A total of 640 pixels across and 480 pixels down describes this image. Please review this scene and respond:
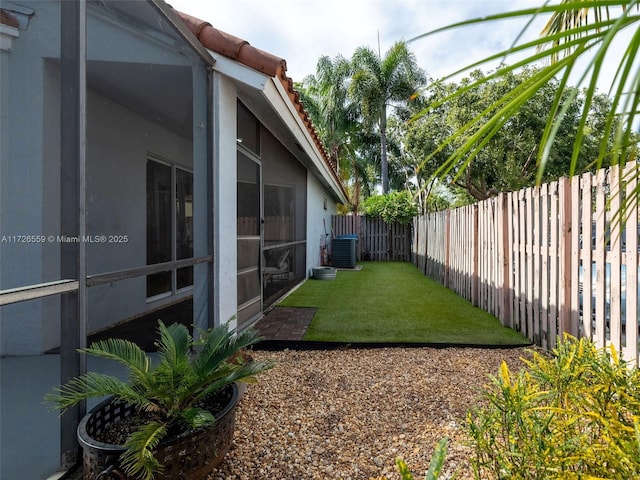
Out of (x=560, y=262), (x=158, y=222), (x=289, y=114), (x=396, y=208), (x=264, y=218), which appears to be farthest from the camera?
(x=396, y=208)

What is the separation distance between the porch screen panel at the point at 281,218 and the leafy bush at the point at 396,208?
22.0ft

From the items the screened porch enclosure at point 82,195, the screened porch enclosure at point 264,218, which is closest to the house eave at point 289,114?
the screened porch enclosure at point 264,218

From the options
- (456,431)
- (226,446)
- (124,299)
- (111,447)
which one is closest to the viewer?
(111,447)

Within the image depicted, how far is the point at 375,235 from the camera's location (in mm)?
14820

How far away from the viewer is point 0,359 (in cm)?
287

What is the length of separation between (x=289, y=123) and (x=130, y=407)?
3478 millimetres

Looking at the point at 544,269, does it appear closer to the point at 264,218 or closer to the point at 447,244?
the point at 264,218

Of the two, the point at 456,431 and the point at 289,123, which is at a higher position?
→ the point at 289,123

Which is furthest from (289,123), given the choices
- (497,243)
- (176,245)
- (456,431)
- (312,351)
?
(456,431)

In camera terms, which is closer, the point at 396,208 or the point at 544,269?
the point at 544,269

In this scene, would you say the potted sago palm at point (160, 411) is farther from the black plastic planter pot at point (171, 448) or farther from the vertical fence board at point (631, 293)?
the vertical fence board at point (631, 293)

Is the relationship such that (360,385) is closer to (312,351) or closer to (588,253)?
(312,351)

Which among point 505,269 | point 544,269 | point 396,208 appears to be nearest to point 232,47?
point 544,269

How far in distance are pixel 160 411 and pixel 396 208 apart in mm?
13094
